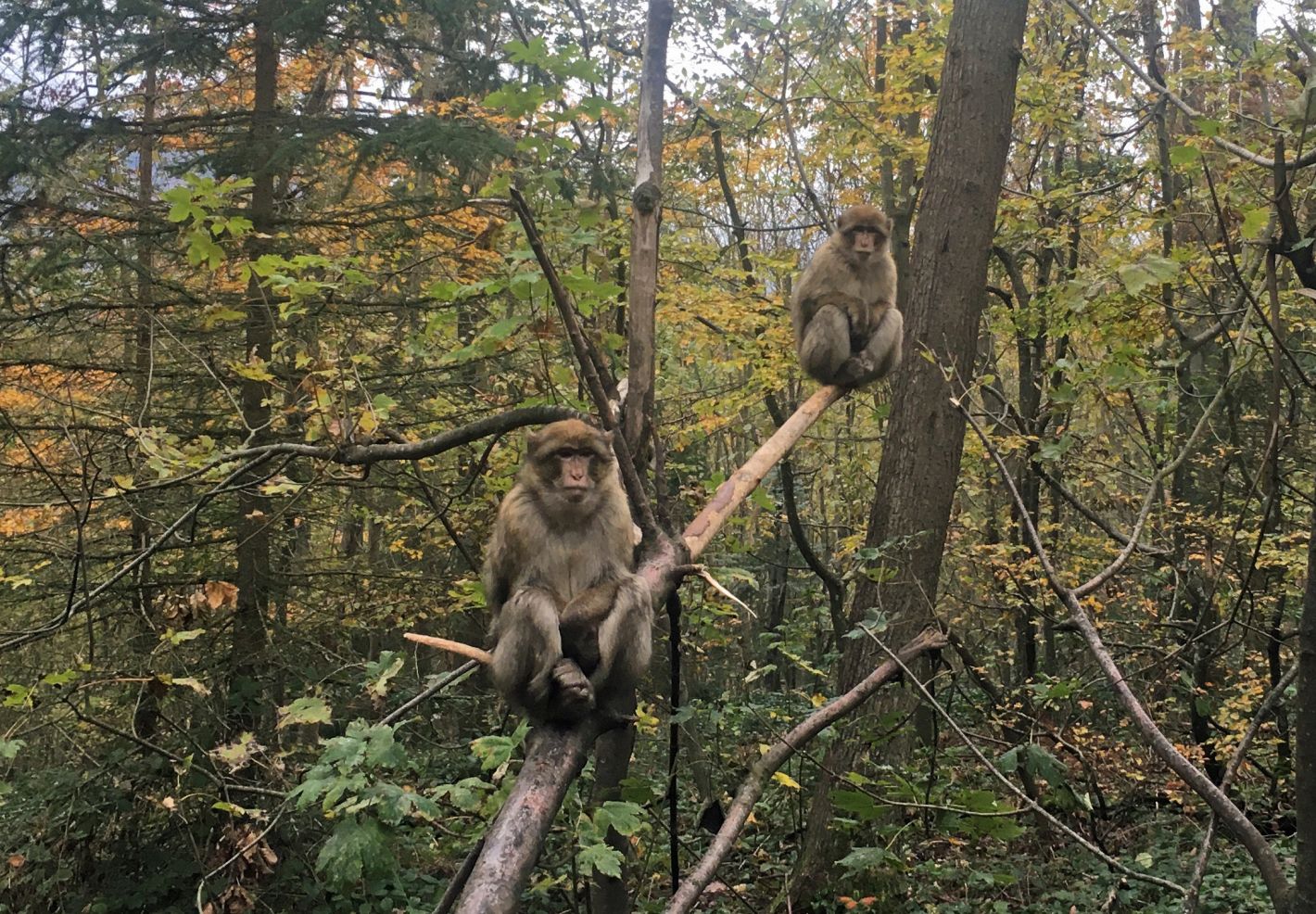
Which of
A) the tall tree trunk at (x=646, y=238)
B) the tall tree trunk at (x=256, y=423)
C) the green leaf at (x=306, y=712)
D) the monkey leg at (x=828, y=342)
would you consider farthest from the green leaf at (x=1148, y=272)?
the tall tree trunk at (x=256, y=423)

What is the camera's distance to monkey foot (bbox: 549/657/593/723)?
11.0 feet

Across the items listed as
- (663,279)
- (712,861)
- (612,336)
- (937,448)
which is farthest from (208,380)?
(712,861)

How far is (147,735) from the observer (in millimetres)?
7676

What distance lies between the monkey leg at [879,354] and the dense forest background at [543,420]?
765 millimetres

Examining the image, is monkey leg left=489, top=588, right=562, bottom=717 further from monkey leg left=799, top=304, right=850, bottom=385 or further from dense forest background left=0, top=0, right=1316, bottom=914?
monkey leg left=799, top=304, right=850, bottom=385

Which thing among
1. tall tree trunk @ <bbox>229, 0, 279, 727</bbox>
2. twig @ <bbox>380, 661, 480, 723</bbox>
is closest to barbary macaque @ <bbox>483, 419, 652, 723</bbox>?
twig @ <bbox>380, 661, 480, 723</bbox>

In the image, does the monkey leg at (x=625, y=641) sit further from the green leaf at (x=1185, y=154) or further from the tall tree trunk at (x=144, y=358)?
the tall tree trunk at (x=144, y=358)

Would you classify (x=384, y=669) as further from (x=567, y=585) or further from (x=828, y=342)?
(x=828, y=342)

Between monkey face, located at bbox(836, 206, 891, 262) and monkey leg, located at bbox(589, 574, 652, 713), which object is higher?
monkey face, located at bbox(836, 206, 891, 262)

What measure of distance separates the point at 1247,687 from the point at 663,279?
787 centimetres

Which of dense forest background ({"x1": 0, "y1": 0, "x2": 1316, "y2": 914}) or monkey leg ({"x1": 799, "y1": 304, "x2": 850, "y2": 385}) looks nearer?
dense forest background ({"x1": 0, "y1": 0, "x2": 1316, "y2": 914})

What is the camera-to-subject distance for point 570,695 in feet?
11.3

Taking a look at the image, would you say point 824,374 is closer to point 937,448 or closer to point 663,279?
point 937,448

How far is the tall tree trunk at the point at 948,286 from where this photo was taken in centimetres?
554
